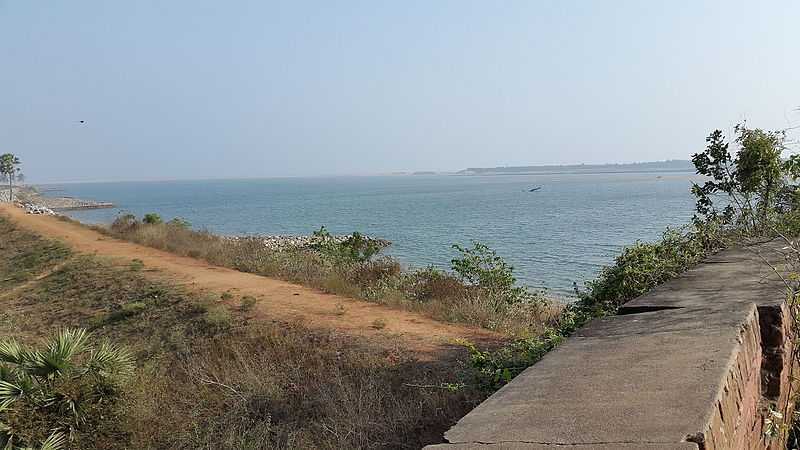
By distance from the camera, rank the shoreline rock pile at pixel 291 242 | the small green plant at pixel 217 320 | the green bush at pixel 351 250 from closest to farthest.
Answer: the small green plant at pixel 217 320
the green bush at pixel 351 250
the shoreline rock pile at pixel 291 242

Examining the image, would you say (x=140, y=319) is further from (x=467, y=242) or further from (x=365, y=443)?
(x=467, y=242)

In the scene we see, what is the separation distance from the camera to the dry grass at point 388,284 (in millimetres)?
10273

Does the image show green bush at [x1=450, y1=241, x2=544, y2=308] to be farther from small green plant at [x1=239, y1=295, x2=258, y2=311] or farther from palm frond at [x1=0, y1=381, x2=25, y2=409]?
palm frond at [x1=0, y1=381, x2=25, y2=409]

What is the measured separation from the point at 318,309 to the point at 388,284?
2654 millimetres

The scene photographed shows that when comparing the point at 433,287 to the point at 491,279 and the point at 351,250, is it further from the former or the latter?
the point at 351,250

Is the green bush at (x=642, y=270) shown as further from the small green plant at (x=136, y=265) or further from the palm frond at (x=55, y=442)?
the small green plant at (x=136, y=265)

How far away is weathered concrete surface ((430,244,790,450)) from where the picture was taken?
2352mm

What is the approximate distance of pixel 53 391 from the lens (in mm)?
7172

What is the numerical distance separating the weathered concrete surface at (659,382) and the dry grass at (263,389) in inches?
82.4

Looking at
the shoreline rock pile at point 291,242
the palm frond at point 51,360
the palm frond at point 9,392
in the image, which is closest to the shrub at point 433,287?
the palm frond at point 51,360

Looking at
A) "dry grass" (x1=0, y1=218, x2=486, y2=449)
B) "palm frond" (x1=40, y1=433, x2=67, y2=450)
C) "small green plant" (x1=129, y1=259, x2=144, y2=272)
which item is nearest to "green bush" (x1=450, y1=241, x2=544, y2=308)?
"dry grass" (x1=0, y1=218, x2=486, y2=449)

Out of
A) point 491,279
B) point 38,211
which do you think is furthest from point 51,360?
point 38,211

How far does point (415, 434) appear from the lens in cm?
541

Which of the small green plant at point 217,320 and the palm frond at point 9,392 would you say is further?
the small green plant at point 217,320
